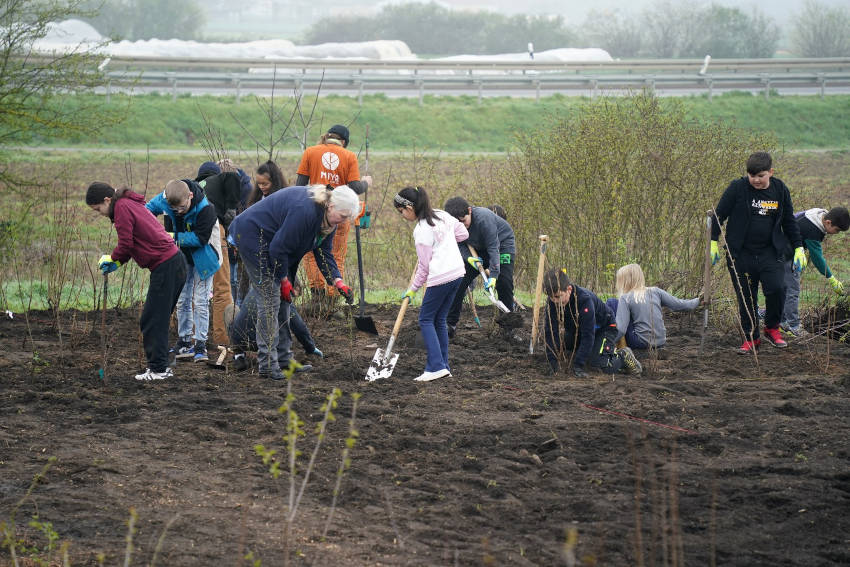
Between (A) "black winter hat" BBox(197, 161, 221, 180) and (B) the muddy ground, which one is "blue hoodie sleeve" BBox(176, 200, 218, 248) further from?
(B) the muddy ground

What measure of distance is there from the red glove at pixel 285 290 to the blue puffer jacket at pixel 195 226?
2.72 feet

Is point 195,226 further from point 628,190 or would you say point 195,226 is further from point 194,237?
point 628,190

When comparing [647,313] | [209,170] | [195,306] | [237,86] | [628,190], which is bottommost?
[195,306]

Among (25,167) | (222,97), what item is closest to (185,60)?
(222,97)

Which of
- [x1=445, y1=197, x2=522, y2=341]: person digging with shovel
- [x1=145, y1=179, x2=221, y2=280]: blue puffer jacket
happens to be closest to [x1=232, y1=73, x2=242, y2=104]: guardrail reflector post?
[x1=445, y1=197, x2=522, y2=341]: person digging with shovel

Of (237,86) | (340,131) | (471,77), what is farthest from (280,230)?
(471,77)

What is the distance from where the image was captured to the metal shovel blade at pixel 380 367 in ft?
26.1

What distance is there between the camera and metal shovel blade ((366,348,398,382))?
796cm

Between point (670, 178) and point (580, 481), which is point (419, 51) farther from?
point (580, 481)

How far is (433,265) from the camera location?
302 inches

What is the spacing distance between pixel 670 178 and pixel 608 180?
32.0 inches

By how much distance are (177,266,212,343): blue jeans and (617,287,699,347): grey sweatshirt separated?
12.0 feet

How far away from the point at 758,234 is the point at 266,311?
4503 millimetres

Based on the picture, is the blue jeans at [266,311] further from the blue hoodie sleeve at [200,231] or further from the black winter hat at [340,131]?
the black winter hat at [340,131]
